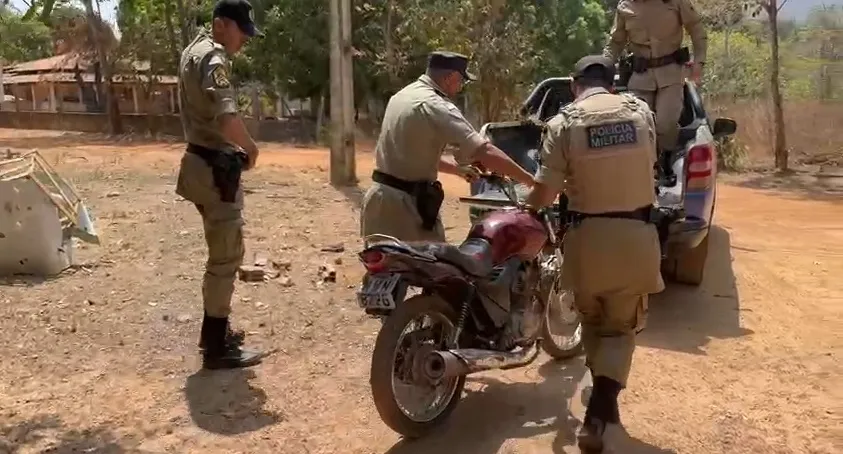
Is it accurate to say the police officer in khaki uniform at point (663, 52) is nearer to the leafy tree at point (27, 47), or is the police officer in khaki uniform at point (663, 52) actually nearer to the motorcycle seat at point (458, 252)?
the motorcycle seat at point (458, 252)

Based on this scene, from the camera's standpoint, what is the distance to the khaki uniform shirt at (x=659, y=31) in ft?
21.9

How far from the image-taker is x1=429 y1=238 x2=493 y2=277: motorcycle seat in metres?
3.97

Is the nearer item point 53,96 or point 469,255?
point 469,255

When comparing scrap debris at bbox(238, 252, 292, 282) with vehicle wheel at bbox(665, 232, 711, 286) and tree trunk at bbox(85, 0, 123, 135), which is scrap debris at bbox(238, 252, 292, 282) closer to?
vehicle wheel at bbox(665, 232, 711, 286)

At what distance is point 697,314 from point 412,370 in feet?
9.71

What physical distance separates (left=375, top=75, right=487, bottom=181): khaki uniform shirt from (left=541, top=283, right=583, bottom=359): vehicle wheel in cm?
100

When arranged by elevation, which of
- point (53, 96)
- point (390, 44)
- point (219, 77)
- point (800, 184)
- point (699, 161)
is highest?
point (390, 44)

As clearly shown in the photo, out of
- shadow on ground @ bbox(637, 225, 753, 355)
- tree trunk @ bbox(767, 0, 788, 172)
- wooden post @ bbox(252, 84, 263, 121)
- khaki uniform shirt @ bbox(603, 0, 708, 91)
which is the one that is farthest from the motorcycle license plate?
wooden post @ bbox(252, 84, 263, 121)

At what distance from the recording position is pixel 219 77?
4520 millimetres

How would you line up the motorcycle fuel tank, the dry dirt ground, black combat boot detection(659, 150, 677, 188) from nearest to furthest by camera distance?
the dry dirt ground < the motorcycle fuel tank < black combat boot detection(659, 150, 677, 188)

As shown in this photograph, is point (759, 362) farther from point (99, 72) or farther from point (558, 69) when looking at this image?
point (99, 72)

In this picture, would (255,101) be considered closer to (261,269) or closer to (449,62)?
(261,269)

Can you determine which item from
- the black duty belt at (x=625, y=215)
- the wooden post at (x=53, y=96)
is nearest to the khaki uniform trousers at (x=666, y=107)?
the black duty belt at (x=625, y=215)

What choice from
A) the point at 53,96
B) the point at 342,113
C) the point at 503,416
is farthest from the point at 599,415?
the point at 53,96
